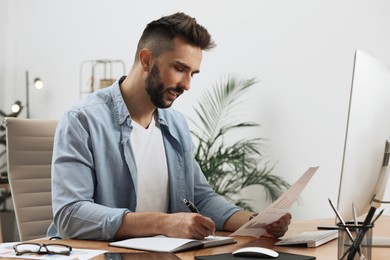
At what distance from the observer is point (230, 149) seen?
459 cm

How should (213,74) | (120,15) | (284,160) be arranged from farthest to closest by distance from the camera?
(120,15)
(213,74)
(284,160)

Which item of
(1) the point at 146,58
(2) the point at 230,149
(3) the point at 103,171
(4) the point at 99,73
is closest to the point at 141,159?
(3) the point at 103,171

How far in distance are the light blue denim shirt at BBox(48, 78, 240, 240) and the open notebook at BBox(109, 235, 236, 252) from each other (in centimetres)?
12


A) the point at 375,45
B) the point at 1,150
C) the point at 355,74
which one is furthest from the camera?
the point at 1,150

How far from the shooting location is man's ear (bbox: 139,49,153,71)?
228 cm

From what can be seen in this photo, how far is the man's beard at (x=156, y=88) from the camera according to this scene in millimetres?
2240

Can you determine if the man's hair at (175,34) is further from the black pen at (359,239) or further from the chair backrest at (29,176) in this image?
the black pen at (359,239)

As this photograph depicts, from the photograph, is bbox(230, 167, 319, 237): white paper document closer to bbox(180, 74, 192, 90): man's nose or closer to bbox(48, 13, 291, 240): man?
bbox(48, 13, 291, 240): man

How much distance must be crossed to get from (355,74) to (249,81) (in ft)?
Answer: 9.80

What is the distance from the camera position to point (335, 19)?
4.32 meters

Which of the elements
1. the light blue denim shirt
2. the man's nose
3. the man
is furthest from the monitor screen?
the man's nose

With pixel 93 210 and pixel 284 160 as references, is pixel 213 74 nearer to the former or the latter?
pixel 284 160

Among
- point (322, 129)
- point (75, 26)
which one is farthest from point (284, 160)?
point (75, 26)

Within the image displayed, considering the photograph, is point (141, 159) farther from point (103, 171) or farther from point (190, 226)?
point (190, 226)
